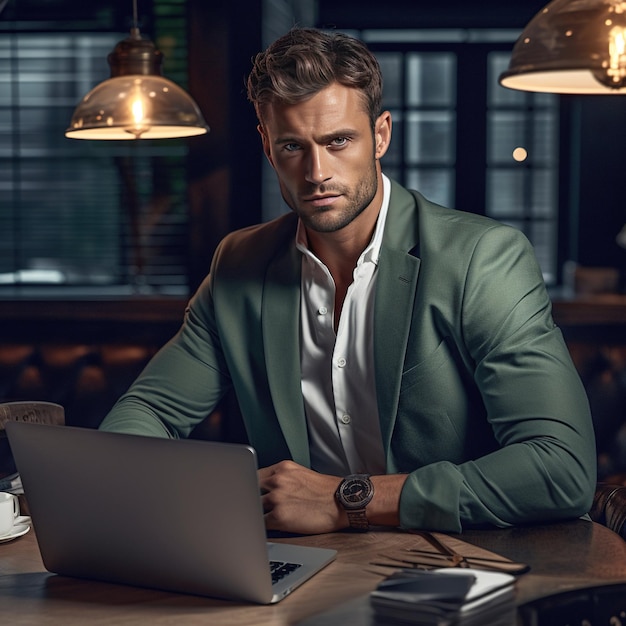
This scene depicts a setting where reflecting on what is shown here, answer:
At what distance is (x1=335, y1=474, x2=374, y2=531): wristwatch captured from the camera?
5.02ft

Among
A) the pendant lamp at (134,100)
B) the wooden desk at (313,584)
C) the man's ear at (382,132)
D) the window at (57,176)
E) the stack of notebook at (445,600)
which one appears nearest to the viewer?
the stack of notebook at (445,600)

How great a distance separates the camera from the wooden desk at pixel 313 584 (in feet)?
3.97

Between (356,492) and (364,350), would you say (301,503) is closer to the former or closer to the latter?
(356,492)

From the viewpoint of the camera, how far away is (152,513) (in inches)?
49.0

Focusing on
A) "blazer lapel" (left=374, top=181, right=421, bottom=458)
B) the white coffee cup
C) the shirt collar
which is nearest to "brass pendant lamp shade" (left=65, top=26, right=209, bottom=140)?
the shirt collar

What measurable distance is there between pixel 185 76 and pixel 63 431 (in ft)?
10.4

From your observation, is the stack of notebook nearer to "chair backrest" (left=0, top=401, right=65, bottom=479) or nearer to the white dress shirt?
the white dress shirt

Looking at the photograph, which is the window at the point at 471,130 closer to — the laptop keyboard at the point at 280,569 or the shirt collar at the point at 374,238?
the shirt collar at the point at 374,238

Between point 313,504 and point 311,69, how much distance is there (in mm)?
796

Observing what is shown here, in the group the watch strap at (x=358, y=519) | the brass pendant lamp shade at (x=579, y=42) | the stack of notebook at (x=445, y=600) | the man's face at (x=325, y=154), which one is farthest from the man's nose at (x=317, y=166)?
the stack of notebook at (x=445, y=600)

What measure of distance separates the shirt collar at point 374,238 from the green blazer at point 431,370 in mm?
20

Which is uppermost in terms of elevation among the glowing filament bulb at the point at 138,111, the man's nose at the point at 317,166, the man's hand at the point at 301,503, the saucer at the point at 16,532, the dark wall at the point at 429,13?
the dark wall at the point at 429,13

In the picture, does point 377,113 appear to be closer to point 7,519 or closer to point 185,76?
point 7,519

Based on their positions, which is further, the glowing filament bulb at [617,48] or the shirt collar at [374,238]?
the shirt collar at [374,238]
